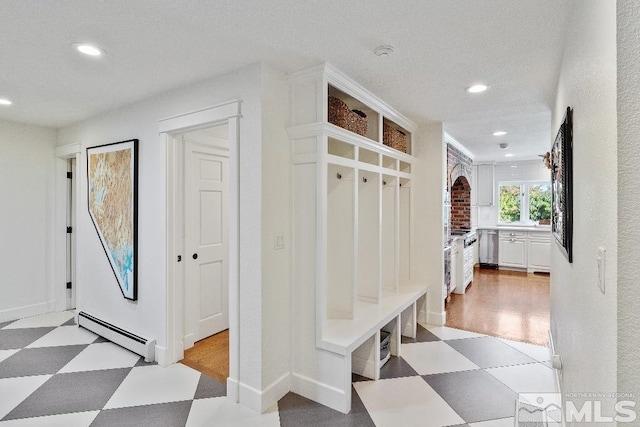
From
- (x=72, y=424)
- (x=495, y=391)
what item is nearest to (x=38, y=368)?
(x=72, y=424)

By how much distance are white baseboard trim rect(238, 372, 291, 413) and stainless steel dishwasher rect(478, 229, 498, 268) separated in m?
6.22

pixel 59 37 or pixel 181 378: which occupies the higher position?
pixel 59 37

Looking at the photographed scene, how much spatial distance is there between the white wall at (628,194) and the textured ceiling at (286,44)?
1014 millimetres

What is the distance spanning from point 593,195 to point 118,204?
3.56 m

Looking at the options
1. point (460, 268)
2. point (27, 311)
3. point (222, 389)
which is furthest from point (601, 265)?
point (27, 311)

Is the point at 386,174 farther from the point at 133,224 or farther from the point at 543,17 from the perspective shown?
the point at 133,224

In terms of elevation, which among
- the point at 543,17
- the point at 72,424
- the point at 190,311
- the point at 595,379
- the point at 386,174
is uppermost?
the point at 543,17

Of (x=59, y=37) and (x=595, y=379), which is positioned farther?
(x=59, y=37)

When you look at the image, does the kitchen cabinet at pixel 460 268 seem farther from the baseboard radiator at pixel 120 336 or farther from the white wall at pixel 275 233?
the baseboard radiator at pixel 120 336

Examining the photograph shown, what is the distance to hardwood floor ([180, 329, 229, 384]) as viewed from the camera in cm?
274

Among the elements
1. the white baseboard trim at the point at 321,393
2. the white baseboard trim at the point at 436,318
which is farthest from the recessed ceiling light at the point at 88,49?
the white baseboard trim at the point at 436,318

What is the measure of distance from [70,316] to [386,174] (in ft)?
13.8

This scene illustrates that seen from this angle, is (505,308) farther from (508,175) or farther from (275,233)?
(508,175)

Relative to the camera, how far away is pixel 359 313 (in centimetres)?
278
